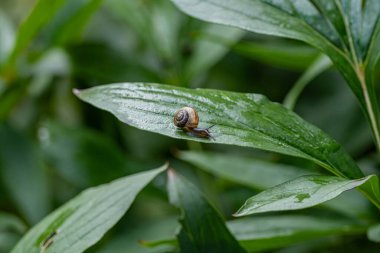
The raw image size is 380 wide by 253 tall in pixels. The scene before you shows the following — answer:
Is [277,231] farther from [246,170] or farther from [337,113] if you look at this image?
[337,113]

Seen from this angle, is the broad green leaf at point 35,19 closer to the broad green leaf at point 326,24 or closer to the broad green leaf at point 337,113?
the broad green leaf at point 326,24

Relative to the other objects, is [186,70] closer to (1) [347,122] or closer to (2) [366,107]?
(1) [347,122]

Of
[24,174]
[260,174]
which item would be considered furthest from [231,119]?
[24,174]

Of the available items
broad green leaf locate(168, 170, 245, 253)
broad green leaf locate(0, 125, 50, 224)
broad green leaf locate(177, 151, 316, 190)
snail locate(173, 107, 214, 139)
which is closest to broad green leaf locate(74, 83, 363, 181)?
snail locate(173, 107, 214, 139)

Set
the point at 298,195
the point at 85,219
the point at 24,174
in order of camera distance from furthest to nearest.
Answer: the point at 24,174, the point at 85,219, the point at 298,195

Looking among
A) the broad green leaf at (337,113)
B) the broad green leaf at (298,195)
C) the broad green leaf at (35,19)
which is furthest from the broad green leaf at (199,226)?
the broad green leaf at (337,113)

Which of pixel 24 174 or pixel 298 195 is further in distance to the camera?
pixel 24 174
